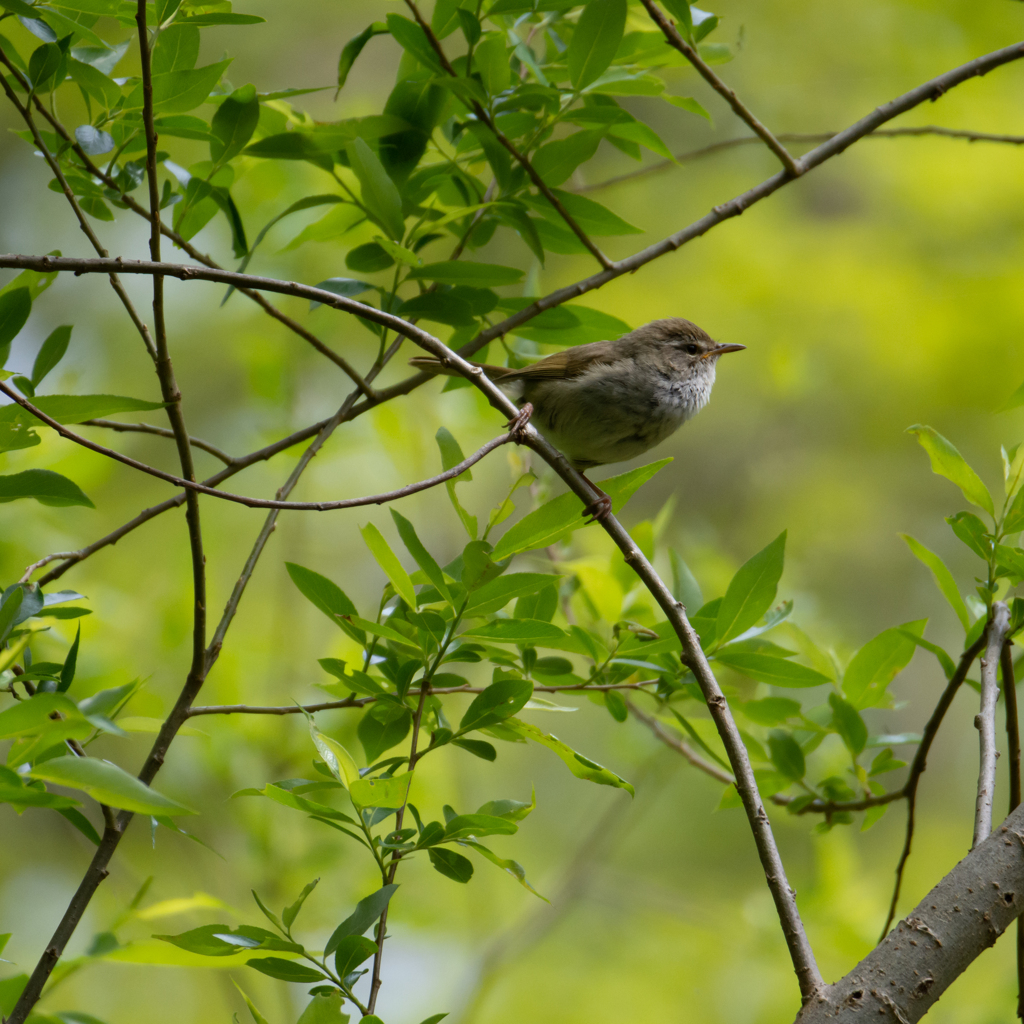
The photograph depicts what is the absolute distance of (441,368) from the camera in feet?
8.45

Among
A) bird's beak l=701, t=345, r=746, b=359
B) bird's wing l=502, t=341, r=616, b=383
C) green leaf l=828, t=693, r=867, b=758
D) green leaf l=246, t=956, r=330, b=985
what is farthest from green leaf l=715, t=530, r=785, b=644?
bird's beak l=701, t=345, r=746, b=359

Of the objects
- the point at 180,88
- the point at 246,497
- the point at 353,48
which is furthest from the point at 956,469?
the point at 180,88

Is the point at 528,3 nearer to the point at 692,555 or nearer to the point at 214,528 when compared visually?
the point at 692,555

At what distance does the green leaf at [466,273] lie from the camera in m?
2.35

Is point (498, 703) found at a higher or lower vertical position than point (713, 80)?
lower

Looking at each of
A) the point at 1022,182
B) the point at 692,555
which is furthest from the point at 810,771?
the point at 1022,182

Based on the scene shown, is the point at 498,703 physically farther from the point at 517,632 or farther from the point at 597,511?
the point at 597,511

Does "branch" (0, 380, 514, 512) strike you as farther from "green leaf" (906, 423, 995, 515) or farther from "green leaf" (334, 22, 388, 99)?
"green leaf" (334, 22, 388, 99)

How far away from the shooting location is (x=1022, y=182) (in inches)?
311

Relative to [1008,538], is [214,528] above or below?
above

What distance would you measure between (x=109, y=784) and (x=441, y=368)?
1.57 m

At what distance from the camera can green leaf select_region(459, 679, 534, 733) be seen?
5.96 ft

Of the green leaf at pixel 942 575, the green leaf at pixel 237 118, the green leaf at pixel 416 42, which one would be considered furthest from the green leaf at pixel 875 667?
the green leaf at pixel 237 118

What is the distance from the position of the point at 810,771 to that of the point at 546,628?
9.49 feet
